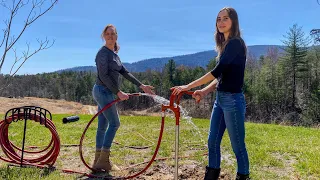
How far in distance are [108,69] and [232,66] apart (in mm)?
1707

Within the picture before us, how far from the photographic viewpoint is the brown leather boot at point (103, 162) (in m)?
4.11

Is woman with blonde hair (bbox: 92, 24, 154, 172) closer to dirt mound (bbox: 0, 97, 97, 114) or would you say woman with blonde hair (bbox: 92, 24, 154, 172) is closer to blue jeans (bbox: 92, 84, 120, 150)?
blue jeans (bbox: 92, 84, 120, 150)

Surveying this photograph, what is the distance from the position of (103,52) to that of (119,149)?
2.39 m

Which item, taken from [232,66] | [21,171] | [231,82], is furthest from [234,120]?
[21,171]

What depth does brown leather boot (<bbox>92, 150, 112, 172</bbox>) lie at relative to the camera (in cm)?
411

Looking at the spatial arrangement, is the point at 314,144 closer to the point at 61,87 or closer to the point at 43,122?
the point at 43,122

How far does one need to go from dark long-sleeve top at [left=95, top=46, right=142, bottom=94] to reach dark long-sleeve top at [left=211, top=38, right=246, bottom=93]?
1.46 m

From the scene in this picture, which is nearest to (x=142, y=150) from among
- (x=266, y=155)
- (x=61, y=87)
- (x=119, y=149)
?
(x=119, y=149)

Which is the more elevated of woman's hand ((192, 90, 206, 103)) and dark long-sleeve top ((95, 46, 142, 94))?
dark long-sleeve top ((95, 46, 142, 94))

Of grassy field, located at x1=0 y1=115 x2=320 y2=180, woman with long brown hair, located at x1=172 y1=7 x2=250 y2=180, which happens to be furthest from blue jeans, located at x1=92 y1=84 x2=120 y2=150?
woman with long brown hair, located at x1=172 y1=7 x2=250 y2=180

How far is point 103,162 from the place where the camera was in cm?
412

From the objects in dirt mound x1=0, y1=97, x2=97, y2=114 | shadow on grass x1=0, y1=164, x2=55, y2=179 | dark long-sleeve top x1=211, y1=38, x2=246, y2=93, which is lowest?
dirt mound x1=0, y1=97, x2=97, y2=114

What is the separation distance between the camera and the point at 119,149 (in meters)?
5.76

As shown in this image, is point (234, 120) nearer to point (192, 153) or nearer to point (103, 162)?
point (103, 162)
